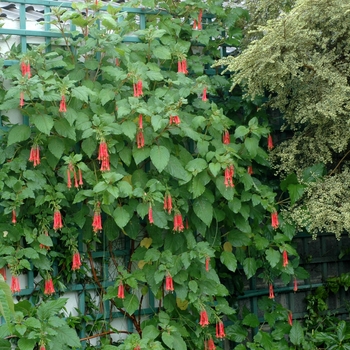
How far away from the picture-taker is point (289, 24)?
4.11m

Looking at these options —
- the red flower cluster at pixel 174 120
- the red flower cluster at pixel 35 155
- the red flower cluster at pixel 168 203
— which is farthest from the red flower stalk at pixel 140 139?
the red flower cluster at pixel 35 155

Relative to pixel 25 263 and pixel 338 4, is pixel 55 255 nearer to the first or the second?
pixel 25 263

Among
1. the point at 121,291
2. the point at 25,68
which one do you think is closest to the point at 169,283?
the point at 121,291

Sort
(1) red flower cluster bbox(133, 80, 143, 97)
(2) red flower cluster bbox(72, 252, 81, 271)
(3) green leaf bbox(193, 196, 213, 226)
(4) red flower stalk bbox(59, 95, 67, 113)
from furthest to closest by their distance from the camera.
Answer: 1. (3) green leaf bbox(193, 196, 213, 226)
2. (2) red flower cluster bbox(72, 252, 81, 271)
3. (1) red flower cluster bbox(133, 80, 143, 97)
4. (4) red flower stalk bbox(59, 95, 67, 113)

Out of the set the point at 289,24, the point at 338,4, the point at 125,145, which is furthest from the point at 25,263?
the point at 338,4

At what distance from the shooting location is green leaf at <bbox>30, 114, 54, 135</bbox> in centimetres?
383

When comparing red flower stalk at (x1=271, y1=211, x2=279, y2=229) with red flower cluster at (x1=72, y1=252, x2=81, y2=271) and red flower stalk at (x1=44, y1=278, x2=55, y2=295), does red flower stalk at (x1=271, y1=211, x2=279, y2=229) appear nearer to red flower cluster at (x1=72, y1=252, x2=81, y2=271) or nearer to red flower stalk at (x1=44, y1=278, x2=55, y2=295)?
red flower cluster at (x1=72, y1=252, x2=81, y2=271)

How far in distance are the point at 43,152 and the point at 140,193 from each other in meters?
0.67

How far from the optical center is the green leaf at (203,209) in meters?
4.29

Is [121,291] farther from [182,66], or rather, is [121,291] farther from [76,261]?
[182,66]

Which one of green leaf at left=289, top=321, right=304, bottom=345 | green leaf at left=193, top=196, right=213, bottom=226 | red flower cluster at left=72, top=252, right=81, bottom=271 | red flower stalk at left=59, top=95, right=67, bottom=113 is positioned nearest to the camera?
red flower stalk at left=59, top=95, right=67, bottom=113

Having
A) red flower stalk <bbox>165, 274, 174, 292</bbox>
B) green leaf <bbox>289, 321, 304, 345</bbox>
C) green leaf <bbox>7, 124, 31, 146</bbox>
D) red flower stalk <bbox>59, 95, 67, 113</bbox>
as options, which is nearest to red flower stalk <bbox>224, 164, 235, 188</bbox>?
red flower stalk <bbox>165, 274, 174, 292</bbox>

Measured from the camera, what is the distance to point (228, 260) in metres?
4.49

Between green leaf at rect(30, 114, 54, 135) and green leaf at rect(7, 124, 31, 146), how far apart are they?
0.11 metres
